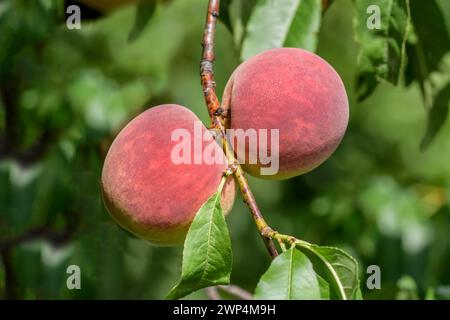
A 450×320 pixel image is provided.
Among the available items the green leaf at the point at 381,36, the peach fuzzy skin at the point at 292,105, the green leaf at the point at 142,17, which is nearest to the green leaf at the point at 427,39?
the green leaf at the point at 381,36

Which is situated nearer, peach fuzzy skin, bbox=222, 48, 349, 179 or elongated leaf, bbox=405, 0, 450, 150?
peach fuzzy skin, bbox=222, 48, 349, 179

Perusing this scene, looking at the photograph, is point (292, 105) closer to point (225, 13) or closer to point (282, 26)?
point (282, 26)

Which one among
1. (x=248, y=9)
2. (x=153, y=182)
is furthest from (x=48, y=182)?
(x=153, y=182)

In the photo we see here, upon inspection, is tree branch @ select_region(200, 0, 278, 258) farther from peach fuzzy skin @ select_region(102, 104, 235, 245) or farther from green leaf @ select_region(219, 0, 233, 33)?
green leaf @ select_region(219, 0, 233, 33)

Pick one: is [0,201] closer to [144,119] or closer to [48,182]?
[48,182]

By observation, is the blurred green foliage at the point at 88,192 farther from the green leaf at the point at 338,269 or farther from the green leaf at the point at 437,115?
the green leaf at the point at 338,269

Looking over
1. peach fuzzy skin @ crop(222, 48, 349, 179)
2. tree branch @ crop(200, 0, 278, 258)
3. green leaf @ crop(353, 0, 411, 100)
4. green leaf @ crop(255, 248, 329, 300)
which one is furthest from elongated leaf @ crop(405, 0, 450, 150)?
green leaf @ crop(255, 248, 329, 300)

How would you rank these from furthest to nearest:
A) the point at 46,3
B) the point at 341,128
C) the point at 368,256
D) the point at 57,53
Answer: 1. the point at 57,53
2. the point at 368,256
3. the point at 46,3
4. the point at 341,128
